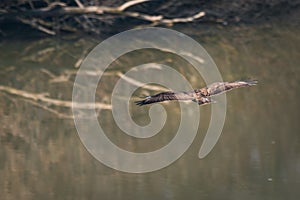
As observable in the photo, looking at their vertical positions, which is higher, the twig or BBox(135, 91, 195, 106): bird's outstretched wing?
the twig

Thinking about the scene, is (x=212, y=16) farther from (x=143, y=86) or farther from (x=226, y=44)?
(x=143, y=86)

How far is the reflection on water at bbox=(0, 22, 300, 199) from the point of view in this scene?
4.27 metres

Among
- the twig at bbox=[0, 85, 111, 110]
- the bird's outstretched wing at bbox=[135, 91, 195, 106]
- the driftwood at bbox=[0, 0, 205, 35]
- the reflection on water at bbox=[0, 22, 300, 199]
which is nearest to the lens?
the bird's outstretched wing at bbox=[135, 91, 195, 106]

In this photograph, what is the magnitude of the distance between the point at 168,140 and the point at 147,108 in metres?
0.71

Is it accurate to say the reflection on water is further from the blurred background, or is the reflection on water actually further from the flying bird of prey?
the flying bird of prey

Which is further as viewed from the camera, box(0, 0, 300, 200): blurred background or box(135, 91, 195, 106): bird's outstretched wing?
box(0, 0, 300, 200): blurred background

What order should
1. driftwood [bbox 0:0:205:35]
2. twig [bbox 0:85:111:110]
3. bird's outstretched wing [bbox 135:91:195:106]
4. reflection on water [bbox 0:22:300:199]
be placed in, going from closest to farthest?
bird's outstretched wing [bbox 135:91:195:106] < reflection on water [bbox 0:22:300:199] < twig [bbox 0:85:111:110] < driftwood [bbox 0:0:205:35]

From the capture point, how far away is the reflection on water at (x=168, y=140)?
14.0 feet

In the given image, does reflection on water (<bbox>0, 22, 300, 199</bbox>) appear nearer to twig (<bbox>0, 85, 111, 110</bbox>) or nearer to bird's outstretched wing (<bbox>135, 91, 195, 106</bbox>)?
twig (<bbox>0, 85, 111, 110</bbox>)

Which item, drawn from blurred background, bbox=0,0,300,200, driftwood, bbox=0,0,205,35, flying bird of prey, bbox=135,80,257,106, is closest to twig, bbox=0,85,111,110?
blurred background, bbox=0,0,300,200

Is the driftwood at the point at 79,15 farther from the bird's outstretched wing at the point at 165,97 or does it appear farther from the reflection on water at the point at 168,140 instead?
the bird's outstretched wing at the point at 165,97

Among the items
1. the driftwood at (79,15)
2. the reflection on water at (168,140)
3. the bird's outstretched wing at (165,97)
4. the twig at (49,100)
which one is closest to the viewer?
the bird's outstretched wing at (165,97)

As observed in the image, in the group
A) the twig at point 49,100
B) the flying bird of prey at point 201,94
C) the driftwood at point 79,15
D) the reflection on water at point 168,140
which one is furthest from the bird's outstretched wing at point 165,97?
the driftwood at point 79,15

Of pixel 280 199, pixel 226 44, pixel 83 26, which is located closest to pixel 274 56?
pixel 226 44
